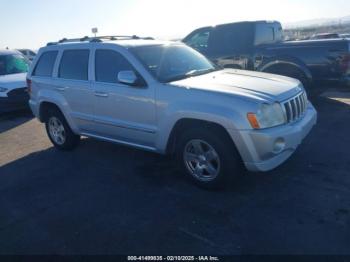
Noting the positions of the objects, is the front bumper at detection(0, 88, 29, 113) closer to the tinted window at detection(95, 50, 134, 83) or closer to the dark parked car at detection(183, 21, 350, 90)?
the dark parked car at detection(183, 21, 350, 90)

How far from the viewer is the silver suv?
392 centimetres

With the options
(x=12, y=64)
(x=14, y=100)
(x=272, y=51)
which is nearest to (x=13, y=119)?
(x=14, y=100)

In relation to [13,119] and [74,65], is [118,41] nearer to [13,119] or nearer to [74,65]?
[74,65]

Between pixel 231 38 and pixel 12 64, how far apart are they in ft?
21.0

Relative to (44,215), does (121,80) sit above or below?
above

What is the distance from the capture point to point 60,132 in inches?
251

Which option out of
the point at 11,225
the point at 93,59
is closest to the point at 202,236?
the point at 11,225

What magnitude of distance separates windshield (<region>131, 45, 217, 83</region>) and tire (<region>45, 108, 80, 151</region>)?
6.84 feet

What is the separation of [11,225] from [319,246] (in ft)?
10.5

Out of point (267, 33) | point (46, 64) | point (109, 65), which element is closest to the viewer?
point (109, 65)

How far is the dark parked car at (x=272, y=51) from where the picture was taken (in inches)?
296

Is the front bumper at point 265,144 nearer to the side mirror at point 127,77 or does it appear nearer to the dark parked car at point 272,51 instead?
the side mirror at point 127,77

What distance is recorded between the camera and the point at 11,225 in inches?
158

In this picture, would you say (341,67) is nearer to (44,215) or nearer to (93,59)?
(93,59)
